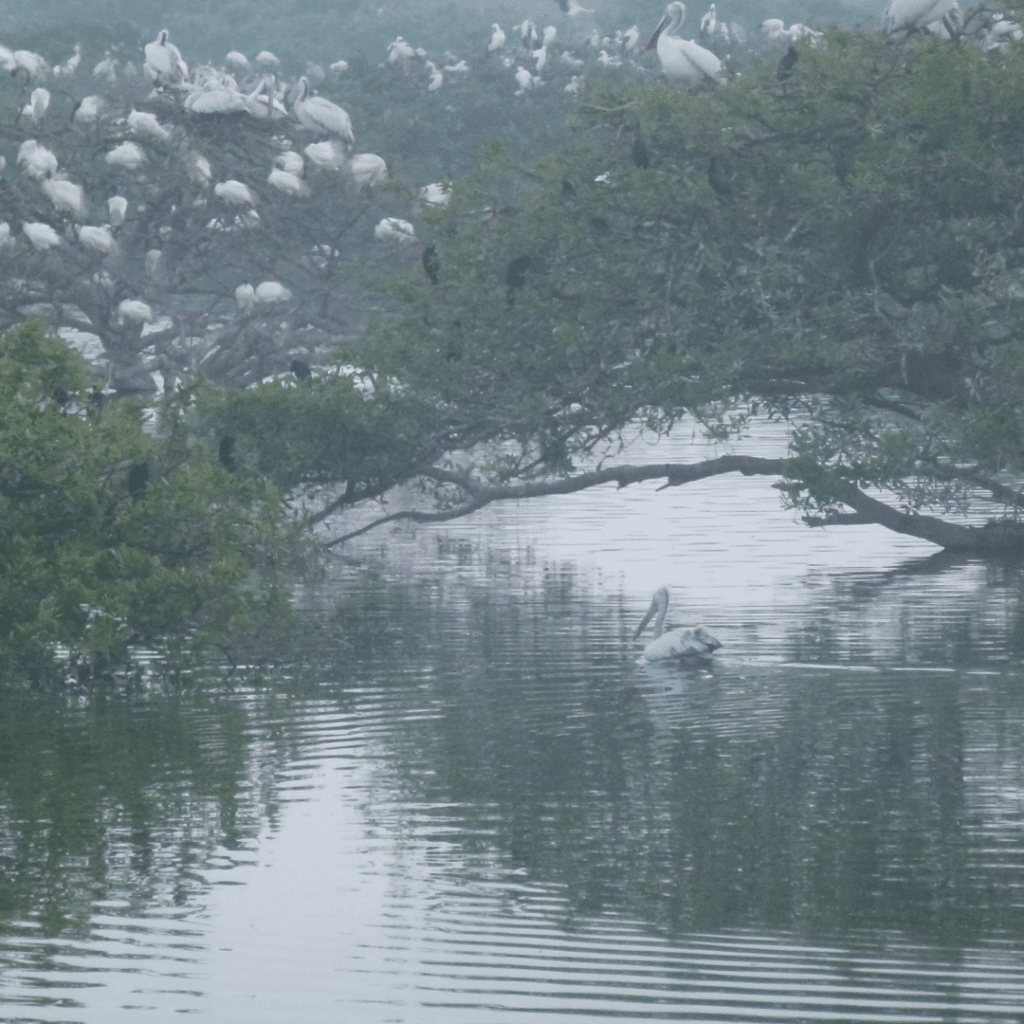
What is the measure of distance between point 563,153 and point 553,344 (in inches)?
66.5

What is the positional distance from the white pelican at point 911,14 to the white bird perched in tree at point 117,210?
14145mm

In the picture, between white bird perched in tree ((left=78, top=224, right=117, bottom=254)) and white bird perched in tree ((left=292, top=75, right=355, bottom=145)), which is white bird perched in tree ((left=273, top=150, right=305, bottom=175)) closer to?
white bird perched in tree ((left=292, top=75, right=355, bottom=145))

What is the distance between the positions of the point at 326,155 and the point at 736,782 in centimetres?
2049

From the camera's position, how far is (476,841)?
1037 cm

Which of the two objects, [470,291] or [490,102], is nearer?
[470,291]

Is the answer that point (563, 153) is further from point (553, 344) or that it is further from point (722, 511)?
point (722, 511)

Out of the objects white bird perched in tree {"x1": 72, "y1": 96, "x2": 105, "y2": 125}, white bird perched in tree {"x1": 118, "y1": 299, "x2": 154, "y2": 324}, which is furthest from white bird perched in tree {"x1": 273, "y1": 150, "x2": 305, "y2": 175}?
white bird perched in tree {"x1": 118, "y1": 299, "x2": 154, "y2": 324}

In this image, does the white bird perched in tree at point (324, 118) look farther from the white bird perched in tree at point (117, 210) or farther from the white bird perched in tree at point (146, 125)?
the white bird perched in tree at point (117, 210)

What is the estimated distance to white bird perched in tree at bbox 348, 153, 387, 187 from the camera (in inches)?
1254

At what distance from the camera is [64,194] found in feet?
97.6

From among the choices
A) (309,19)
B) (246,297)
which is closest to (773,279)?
(246,297)

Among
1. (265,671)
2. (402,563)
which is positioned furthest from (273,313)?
(265,671)

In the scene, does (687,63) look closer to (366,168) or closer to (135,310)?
(135,310)

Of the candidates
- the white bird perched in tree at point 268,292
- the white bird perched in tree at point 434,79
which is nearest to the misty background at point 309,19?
the white bird perched in tree at point 434,79
